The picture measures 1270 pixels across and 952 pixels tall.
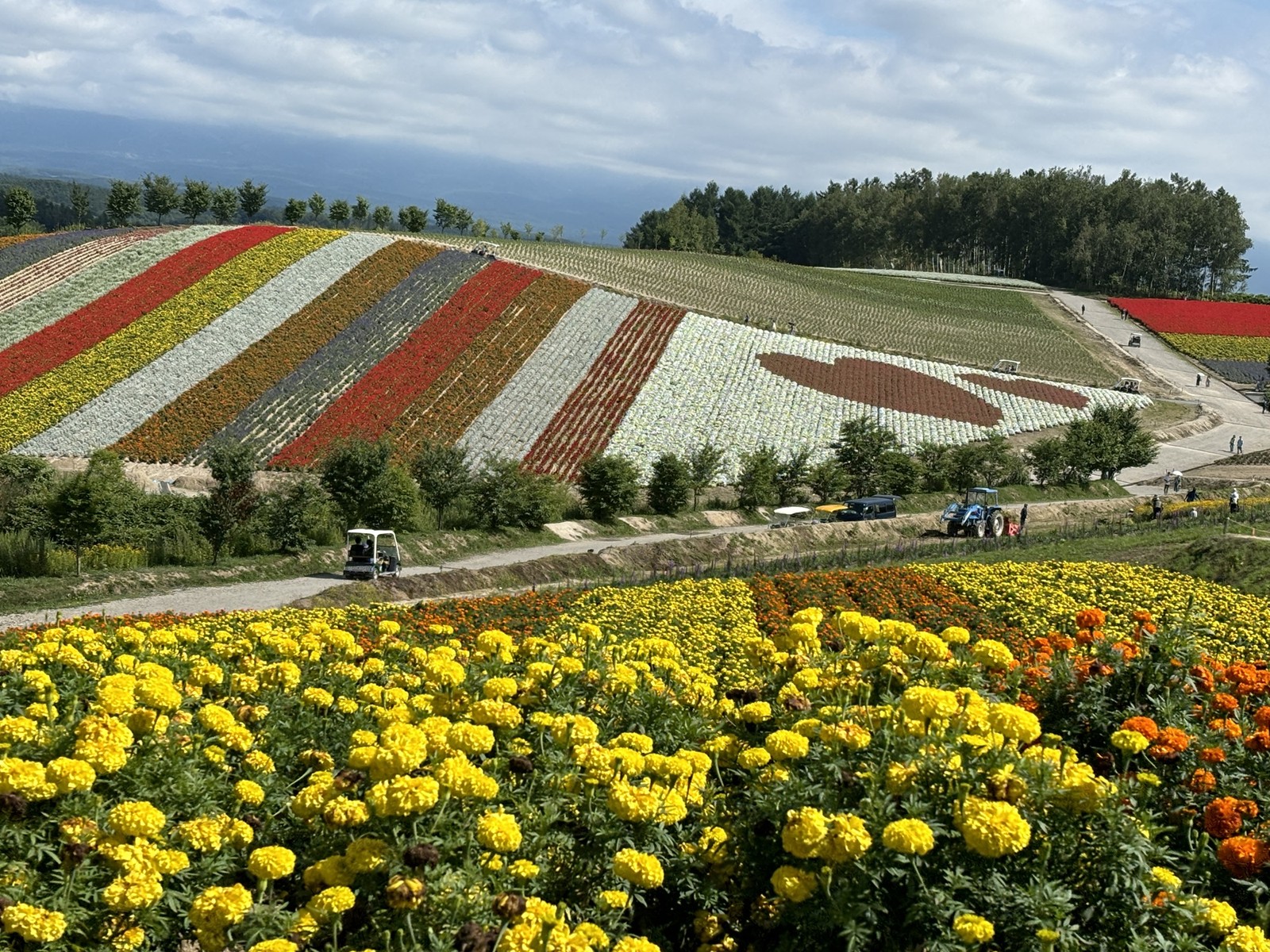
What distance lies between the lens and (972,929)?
15.1 feet

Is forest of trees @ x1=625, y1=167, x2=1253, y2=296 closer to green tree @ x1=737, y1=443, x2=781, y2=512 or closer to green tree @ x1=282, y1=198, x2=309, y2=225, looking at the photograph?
green tree @ x1=282, y1=198, x2=309, y2=225

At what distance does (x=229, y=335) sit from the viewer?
46.3 meters

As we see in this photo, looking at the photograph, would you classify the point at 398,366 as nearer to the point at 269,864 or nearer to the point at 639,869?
the point at 269,864

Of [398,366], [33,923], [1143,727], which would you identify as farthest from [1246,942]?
[398,366]

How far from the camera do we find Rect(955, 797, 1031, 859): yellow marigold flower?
4758 mm

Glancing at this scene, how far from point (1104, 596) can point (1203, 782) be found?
1251 centimetres

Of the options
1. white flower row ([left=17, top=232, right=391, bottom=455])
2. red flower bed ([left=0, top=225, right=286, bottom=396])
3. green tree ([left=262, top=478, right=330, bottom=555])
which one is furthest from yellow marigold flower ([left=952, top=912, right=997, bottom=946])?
red flower bed ([left=0, top=225, right=286, bottom=396])

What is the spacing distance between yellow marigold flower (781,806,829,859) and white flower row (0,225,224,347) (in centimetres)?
4784

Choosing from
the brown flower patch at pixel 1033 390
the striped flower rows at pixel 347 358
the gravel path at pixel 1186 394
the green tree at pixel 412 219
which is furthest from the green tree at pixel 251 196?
the gravel path at pixel 1186 394

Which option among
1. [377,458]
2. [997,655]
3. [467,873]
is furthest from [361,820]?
[377,458]

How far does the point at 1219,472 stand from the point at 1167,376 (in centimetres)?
2595

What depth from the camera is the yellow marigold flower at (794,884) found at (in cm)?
496

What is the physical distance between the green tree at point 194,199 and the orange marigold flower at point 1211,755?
3429 inches

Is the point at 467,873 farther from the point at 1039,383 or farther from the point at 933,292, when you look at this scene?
the point at 933,292
